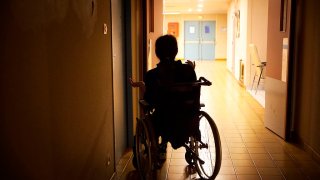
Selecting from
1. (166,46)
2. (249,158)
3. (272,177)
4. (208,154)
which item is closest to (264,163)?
(249,158)

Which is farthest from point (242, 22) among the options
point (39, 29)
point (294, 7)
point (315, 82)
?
point (39, 29)

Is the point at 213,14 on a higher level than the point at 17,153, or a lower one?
higher

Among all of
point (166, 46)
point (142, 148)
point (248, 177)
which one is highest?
point (166, 46)

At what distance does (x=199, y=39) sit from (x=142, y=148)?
16.2 meters

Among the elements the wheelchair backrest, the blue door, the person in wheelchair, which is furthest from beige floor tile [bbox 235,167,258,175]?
the blue door

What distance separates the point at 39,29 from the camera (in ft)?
4.84

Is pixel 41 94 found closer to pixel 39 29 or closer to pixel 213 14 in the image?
pixel 39 29

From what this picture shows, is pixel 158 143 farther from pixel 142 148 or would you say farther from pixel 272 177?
pixel 272 177

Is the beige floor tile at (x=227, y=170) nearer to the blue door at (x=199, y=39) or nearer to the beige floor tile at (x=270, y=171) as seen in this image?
the beige floor tile at (x=270, y=171)

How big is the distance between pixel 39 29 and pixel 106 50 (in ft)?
4.36

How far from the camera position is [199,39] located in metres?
18.7

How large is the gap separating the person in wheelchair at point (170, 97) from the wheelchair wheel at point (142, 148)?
10 cm

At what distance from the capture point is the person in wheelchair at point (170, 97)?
8.31ft

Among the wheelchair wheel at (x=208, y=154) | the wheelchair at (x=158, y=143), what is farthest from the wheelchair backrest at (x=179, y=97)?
the wheelchair wheel at (x=208, y=154)
